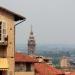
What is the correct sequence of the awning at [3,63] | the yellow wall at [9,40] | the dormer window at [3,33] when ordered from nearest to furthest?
the awning at [3,63] → the dormer window at [3,33] → the yellow wall at [9,40]

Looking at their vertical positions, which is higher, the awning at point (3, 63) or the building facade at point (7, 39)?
the building facade at point (7, 39)

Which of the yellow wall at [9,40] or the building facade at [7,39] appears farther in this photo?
the yellow wall at [9,40]

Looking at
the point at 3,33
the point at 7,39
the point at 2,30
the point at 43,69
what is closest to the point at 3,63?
the point at 7,39

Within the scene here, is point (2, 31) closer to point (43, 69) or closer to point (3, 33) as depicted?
point (3, 33)

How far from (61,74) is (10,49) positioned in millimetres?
26390

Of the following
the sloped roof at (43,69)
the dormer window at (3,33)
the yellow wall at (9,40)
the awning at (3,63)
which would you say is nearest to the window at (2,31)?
the dormer window at (3,33)

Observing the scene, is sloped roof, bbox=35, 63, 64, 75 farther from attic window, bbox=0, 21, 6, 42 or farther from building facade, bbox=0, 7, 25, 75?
attic window, bbox=0, 21, 6, 42

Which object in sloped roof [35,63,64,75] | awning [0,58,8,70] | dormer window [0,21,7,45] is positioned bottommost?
awning [0,58,8,70]

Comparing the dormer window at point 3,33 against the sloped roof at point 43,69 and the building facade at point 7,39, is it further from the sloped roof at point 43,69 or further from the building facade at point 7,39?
the sloped roof at point 43,69

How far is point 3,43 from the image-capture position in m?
32.3

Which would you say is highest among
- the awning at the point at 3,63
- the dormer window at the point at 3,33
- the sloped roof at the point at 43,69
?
the dormer window at the point at 3,33

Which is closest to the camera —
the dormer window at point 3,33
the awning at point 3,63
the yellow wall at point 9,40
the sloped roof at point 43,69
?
the awning at point 3,63

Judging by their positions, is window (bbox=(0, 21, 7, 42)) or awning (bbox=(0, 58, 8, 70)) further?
window (bbox=(0, 21, 7, 42))

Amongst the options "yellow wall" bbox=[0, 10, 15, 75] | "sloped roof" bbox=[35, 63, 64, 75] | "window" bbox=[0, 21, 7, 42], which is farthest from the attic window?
"sloped roof" bbox=[35, 63, 64, 75]
